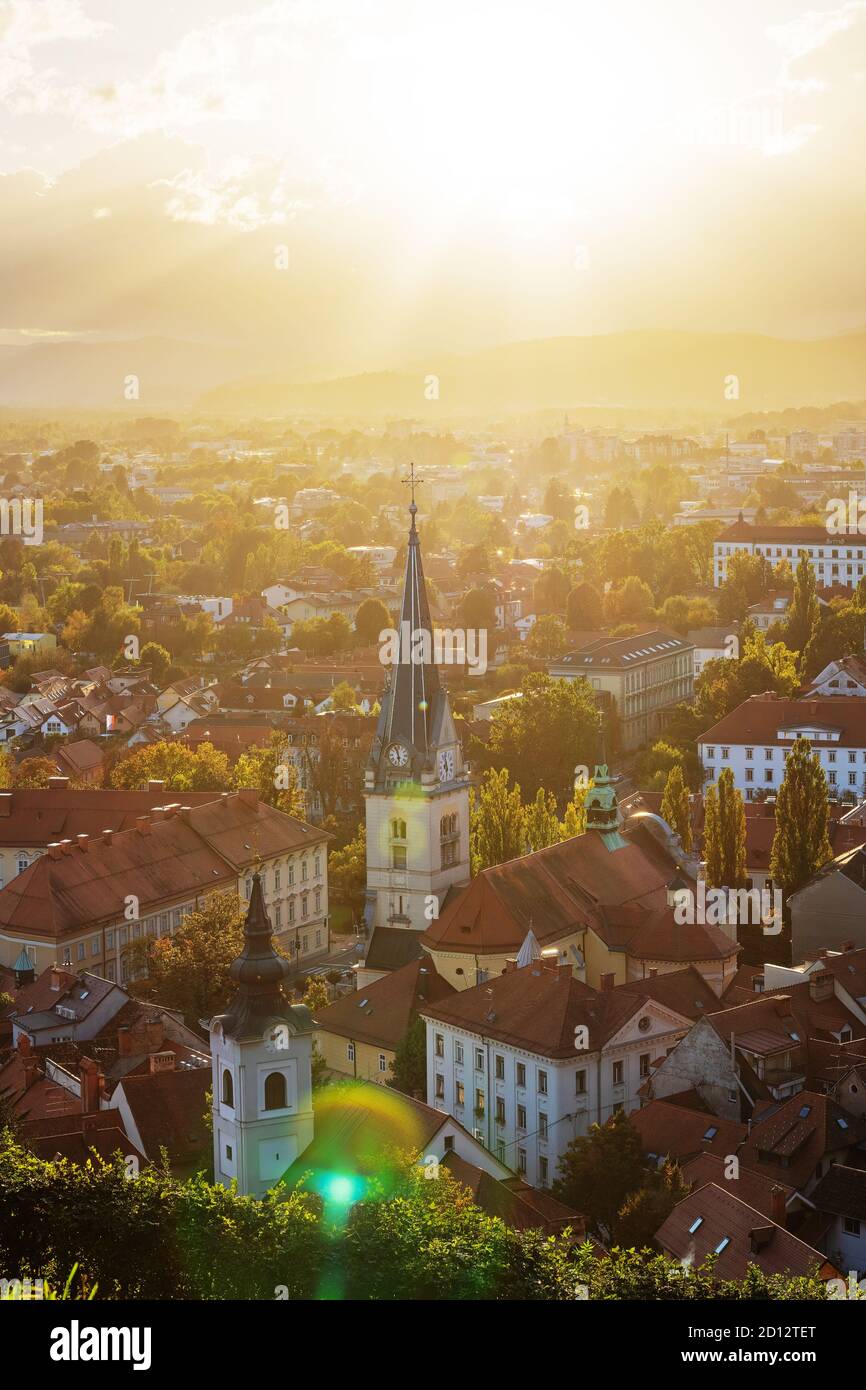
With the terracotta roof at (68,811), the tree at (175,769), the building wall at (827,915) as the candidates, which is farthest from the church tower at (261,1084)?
the tree at (175,769)

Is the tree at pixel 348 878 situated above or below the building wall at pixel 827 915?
below

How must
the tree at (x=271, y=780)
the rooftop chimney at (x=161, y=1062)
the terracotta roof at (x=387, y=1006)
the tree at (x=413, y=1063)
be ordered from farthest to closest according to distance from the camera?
the tree at (x=271, y=780)
the terracotta roof at (x=387, y=1006)
the tree at (x=413, y=1063)
the rooftop chimney at (x=161, y=1062)

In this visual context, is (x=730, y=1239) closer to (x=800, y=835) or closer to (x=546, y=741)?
(x=800, y=835)

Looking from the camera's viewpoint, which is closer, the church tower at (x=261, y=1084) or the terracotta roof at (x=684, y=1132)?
the church tower at (x=261, y=1084)

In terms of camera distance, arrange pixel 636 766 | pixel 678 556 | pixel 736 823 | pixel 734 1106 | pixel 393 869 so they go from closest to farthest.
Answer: pixel 734 1106
pixel 393 869
pixel 736 823
pixel 636 766
pixel 678 556

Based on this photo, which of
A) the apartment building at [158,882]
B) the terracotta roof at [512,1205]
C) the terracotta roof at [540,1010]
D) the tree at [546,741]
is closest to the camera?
the terracotta roof at [512,1205]

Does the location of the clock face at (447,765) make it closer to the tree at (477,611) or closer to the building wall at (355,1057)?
the building wall at (355,1057)
